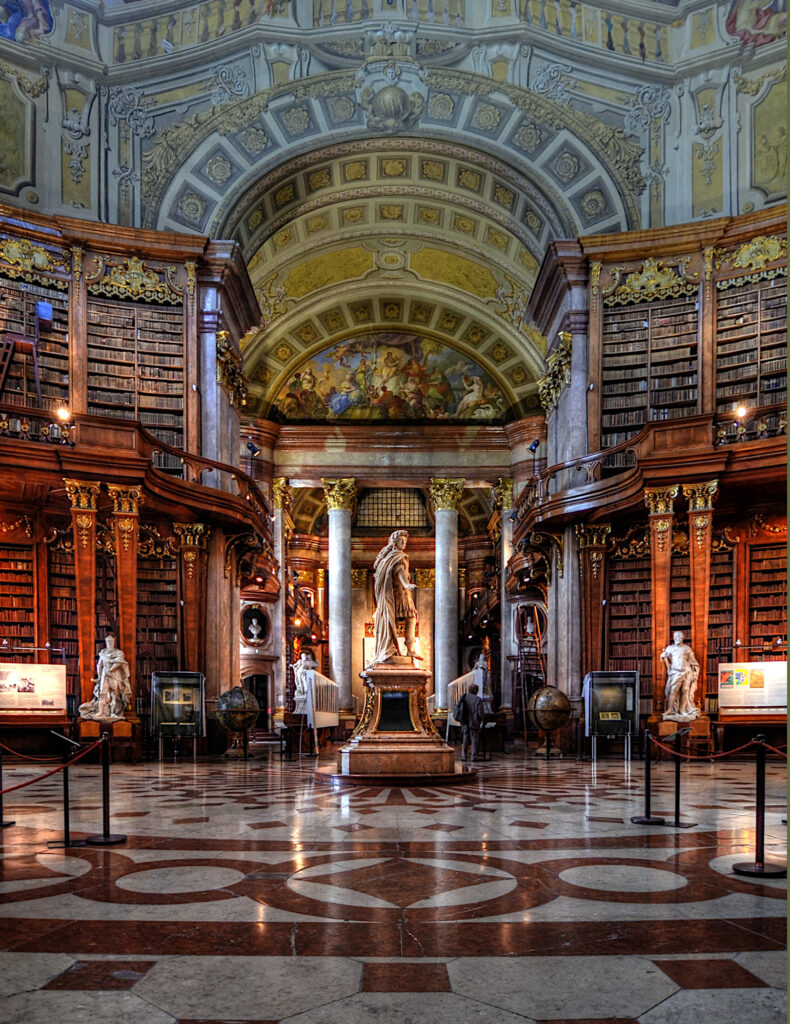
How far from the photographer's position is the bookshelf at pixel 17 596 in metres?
15.9

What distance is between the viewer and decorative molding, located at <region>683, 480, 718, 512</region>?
1457 centimetres

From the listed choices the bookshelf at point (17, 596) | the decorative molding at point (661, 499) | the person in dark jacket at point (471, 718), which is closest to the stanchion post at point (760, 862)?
the decorative molding at point (661, 499)

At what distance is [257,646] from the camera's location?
96.6 ft

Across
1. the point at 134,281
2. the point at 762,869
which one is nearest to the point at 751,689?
the point at 762,869

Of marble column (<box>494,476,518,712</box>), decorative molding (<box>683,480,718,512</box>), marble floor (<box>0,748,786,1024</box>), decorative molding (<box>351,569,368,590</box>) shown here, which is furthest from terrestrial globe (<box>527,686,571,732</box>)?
decorative molding (<box>351,569,368,590</box>)

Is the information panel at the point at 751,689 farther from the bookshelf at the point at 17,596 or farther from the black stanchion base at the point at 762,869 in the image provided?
the bookshelf at the point at 17,596

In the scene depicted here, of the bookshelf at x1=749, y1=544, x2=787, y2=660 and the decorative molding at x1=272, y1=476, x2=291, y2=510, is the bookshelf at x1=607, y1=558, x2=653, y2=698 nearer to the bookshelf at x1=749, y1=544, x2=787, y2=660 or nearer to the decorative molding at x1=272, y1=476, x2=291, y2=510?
the bookshelf at x1=749, y1=544, x2=787, y2=660

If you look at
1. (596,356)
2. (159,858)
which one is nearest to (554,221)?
(596,356)

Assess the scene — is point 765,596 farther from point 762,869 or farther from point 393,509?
point 393,509

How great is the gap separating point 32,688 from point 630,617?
979 centimetres

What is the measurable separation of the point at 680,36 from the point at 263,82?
7824mm

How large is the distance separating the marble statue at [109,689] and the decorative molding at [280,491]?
1529cm

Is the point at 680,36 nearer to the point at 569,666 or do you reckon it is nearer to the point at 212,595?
the point at 569,666

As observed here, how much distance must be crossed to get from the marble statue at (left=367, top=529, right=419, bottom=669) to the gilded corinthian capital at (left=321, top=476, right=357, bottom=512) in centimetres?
1773
